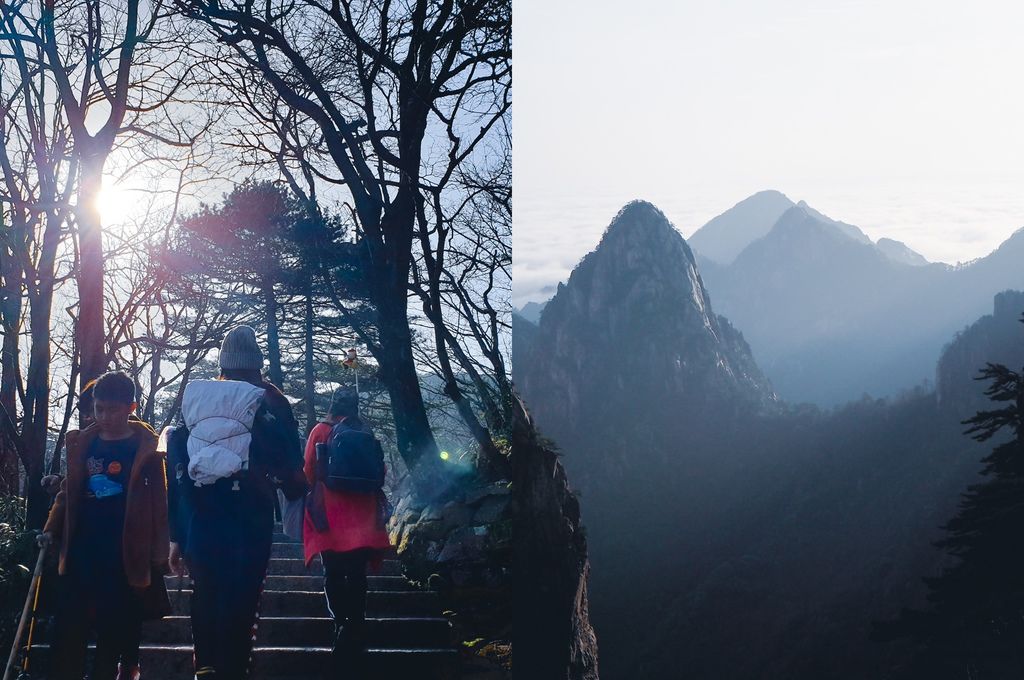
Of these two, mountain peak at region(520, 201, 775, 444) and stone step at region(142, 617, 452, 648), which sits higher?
mountain peak at region(520, 201, 775, 444)

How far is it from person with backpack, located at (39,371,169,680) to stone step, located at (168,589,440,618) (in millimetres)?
610

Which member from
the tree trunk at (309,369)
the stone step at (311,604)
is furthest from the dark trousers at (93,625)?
the tree trunk at (309,369)

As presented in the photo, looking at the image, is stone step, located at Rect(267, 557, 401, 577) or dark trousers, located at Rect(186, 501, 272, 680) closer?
dark trousers, located at Rect(186, 501, 272, 680)

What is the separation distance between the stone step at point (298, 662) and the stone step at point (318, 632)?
6cm

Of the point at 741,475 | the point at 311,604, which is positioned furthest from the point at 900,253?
the point at 311,604

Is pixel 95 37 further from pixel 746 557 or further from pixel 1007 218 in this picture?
pixel 746 557

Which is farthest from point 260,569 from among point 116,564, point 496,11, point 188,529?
point 496,11

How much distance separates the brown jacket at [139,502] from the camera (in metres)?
3.07

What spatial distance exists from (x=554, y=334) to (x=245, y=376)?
150ft

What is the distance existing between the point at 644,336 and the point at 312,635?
7750 cm

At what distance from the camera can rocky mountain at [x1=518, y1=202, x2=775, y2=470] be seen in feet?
193

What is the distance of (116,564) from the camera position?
3.12 m

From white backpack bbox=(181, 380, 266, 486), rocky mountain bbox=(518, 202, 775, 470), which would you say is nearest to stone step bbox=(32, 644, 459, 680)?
white backpack bbox=(181, 380, 266, 486)

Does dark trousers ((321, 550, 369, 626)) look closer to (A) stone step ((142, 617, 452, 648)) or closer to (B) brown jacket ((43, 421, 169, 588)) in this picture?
(A) stone step ((142, 617, 452, 648))
